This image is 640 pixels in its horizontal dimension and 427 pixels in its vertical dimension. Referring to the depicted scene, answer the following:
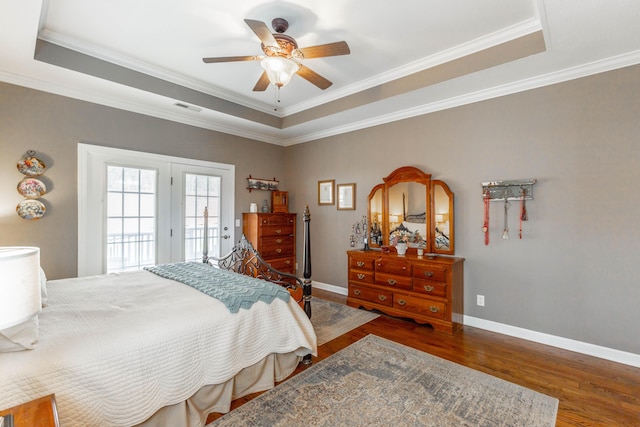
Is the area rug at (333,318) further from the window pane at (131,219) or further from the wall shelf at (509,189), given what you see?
the window pane at (131,219)

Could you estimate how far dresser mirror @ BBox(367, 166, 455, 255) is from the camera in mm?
3682

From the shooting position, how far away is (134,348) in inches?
61.2

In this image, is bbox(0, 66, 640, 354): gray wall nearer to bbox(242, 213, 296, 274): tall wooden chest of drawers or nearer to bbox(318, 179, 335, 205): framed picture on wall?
bbox(318, 179, 335, 205): framed picture on wall

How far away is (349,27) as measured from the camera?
2.64m

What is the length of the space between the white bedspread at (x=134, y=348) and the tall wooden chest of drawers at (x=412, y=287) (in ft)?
5.13

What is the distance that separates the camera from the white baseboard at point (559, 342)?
2.63 meters

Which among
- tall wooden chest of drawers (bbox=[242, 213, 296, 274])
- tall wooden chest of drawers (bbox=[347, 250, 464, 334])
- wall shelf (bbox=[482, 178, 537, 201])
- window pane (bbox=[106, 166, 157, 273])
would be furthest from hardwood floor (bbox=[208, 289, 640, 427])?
window pane (bbox=[106, 166, 157, 273])

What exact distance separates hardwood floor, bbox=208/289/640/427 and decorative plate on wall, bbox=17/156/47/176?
3156 mm

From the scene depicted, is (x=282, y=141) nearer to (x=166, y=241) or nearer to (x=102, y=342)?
(x=166, y=241)

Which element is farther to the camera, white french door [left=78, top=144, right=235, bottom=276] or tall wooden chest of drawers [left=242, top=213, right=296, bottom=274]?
tall wooden chest of drawers [left=242, top=213, right=296, bottom=274]

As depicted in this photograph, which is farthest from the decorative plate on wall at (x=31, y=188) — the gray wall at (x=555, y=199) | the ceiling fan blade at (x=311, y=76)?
the gray wall at (x=555, y=199)

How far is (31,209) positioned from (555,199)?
545cm

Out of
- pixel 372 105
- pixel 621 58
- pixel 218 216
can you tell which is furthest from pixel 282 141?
pixel 621 58

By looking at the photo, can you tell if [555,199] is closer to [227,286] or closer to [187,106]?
[227,286]
